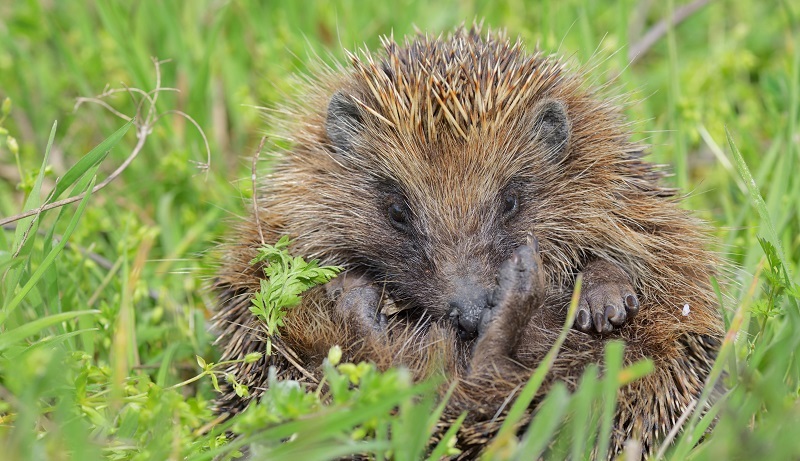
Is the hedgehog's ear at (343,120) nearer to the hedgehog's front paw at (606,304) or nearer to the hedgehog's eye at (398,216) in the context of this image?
the hedgehog's eye at (398,216)

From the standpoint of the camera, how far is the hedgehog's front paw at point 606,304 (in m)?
3.31

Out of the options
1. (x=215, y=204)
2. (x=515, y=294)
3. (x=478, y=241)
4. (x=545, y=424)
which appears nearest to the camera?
(x=545, y=424)

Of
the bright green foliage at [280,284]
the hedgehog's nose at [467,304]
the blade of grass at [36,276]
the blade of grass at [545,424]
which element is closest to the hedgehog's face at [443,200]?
the hedgehog's nose at [467,304]

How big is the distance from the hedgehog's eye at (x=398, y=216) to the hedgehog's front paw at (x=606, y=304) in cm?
76

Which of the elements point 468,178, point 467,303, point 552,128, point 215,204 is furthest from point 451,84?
point 215,204

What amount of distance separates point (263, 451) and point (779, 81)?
13.7ft

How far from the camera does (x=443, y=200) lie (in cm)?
341

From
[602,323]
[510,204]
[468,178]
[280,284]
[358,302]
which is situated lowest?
[602,323]

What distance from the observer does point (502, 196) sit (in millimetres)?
3533

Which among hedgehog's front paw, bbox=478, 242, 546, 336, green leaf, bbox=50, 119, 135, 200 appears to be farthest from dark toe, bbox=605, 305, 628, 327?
green leaf, bbox=50, 119, 135, 200

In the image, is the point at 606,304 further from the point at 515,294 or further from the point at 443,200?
the point at 443,200

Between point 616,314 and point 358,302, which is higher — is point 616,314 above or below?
below

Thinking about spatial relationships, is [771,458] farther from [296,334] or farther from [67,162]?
[67,162]

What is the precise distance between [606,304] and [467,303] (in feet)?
1.84
